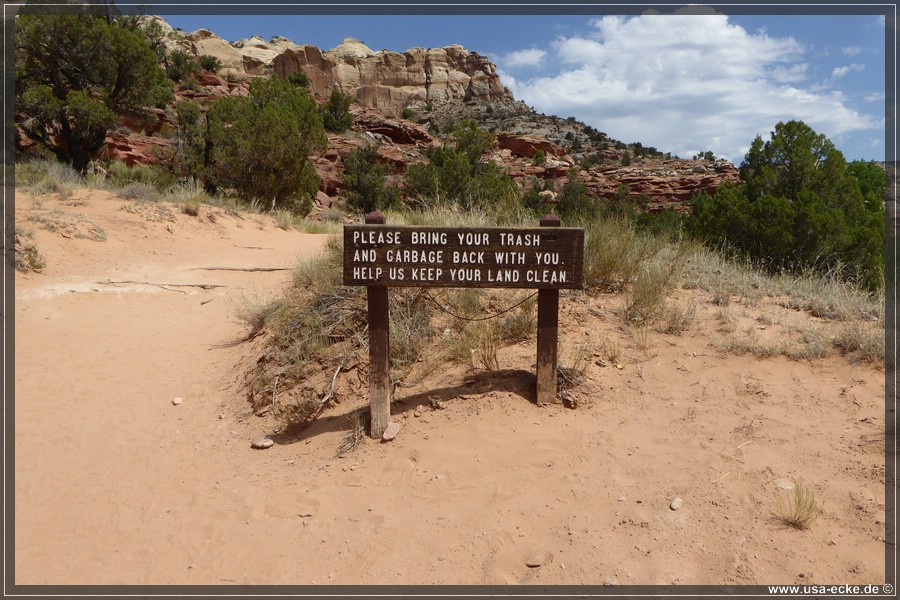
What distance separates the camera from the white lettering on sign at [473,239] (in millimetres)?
4051

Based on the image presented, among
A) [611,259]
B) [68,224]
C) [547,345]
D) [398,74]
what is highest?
[398,74]

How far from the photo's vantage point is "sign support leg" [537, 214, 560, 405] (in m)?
4.24

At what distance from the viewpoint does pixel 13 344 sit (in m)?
6.14

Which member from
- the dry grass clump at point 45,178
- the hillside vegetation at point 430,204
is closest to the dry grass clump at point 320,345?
the hillside vegetation at point 430,204

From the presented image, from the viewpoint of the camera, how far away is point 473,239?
4055mm

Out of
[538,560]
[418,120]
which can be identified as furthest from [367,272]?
[418,120]

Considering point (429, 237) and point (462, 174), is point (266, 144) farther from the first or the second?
point (429, 237)

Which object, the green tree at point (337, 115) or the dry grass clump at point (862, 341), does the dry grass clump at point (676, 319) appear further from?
the green tree at point (337, 115)

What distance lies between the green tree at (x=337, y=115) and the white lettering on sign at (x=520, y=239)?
3977 centimetres

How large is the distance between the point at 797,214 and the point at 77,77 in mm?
18685

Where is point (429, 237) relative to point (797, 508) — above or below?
above

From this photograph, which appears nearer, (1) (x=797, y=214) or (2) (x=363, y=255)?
(2) (x=363, y=255)

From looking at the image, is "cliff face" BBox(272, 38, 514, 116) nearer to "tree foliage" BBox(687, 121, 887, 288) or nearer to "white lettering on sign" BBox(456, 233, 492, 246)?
"tree foliage" BBox(687, 121, 887, 288)
